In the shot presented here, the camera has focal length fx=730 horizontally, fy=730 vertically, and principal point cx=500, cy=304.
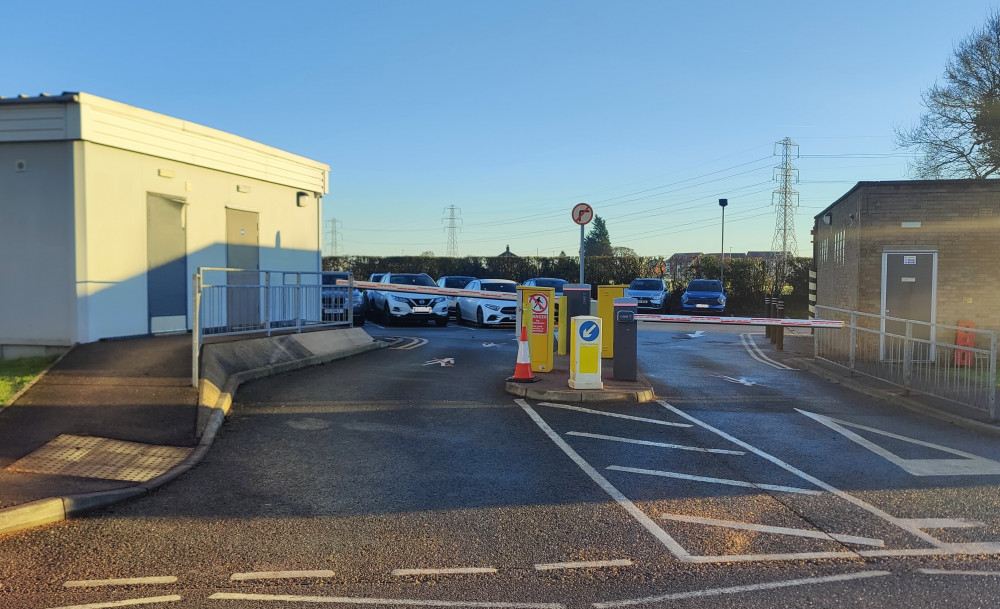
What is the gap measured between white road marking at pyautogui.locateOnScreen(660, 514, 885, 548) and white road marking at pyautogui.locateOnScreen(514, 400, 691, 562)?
21 centimetres

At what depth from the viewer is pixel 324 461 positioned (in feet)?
23.5

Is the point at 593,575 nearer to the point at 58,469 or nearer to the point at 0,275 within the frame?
the point at 58,469

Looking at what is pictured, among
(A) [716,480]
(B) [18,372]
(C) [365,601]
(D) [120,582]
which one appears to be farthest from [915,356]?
(B) [18,372]

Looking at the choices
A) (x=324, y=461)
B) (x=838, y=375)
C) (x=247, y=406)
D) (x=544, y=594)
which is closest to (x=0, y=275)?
(x=247, y=406)

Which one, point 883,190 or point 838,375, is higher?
point 883,190

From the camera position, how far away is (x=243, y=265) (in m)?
14.0

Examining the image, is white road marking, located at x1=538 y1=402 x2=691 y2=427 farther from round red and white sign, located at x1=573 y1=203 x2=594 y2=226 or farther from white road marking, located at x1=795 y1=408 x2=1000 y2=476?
round red and white sign, located at x1=573 y1=203 x2=594 y2=226

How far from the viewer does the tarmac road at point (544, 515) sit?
437cm

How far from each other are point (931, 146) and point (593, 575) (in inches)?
1287

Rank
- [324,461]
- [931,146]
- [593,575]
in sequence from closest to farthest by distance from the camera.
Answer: [593,575] → [324,461] → [931,146]

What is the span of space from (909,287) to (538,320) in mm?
8755

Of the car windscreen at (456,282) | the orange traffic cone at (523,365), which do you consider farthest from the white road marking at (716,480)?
the car windscreen at (456,282)

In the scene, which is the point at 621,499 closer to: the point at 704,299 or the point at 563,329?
the point at 563,329

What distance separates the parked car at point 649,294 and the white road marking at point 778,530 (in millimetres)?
24345
